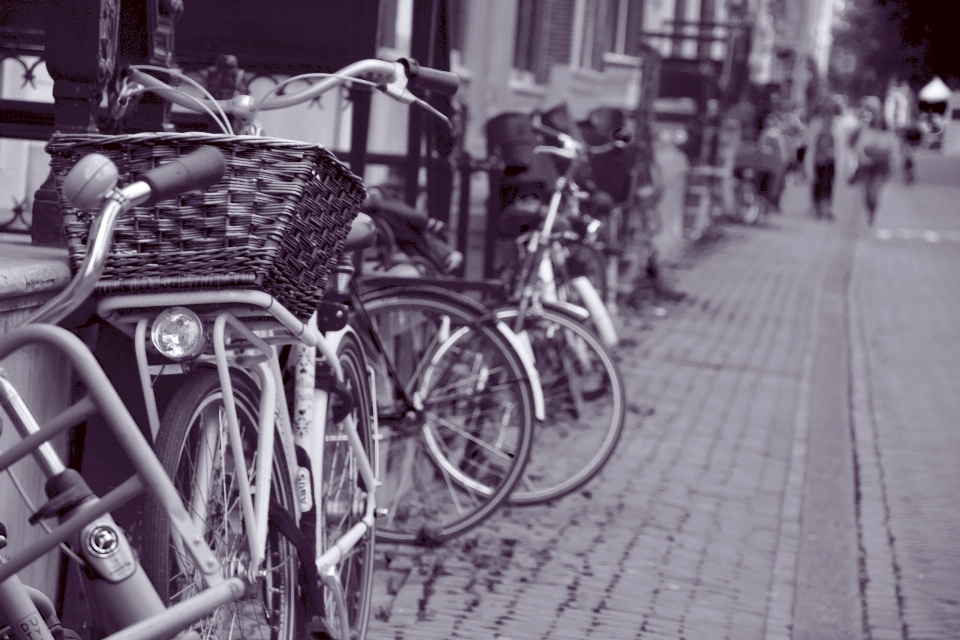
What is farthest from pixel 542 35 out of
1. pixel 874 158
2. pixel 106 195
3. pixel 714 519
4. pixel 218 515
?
pixel 874 158

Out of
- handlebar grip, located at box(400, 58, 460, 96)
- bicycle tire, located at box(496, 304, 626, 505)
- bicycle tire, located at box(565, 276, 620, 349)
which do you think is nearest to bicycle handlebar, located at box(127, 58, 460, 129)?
handlebar grip, located at box(400, 58, 460, 96)

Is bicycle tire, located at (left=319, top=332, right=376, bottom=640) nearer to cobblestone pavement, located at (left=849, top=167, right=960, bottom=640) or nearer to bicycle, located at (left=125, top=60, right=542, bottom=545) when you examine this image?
bicycle, located at (left=125, top=60, right=542, bottom=545)

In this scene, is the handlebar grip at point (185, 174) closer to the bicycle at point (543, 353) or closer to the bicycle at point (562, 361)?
the bicycle at point (543, 353)

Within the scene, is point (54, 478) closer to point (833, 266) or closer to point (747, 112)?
point (833, 266)

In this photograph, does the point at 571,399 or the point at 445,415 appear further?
the point at 571,399

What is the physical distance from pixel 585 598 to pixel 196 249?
8.03 ft

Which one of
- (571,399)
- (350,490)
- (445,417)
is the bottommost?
(571,399)

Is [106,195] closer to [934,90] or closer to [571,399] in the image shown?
[571,399]

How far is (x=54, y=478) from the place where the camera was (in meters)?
2.16

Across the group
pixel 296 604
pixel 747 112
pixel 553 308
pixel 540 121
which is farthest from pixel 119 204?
pixel 747 112

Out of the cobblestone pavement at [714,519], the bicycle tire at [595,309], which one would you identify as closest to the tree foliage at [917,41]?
the cobblestone pavement at [714,519]

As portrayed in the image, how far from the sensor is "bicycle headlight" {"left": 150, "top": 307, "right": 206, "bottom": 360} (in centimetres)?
261

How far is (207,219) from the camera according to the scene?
8.70 ft

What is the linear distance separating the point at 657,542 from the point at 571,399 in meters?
1.03
